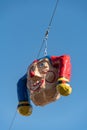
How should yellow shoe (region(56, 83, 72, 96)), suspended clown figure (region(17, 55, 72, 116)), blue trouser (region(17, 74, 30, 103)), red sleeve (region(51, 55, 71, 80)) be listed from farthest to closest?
blue trouser (region(17, 74, 30, 103)) → red sleeve (region(51, 55, 71, 80)) → suspended clown figure (region(17, 55, 72, 116)) → yellow shoe (region(56, 83, 72, 96))

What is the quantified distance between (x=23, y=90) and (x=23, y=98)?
0.17 meters

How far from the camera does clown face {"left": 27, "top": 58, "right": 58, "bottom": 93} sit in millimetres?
8354

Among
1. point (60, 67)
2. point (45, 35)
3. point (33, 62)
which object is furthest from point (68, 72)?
point (45, 35)

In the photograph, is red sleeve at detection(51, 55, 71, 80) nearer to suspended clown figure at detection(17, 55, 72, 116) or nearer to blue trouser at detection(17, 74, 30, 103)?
suspended clown figure at detection(17, 55, 72, 116)

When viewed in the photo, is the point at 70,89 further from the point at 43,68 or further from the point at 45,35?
the point at 45,35

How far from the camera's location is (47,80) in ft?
27.5

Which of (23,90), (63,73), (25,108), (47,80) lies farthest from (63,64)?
(25,108)

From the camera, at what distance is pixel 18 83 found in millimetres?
9195

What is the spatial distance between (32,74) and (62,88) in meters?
0.76

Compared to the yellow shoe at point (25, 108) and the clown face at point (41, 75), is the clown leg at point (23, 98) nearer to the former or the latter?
the yellow shoe at point (25, 108)

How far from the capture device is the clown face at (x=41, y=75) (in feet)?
27.4

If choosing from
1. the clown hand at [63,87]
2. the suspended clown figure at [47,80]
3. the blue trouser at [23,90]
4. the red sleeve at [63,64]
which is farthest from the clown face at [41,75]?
the blue trouser at [23,90]

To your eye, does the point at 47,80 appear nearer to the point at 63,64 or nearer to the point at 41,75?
the point at 41,75

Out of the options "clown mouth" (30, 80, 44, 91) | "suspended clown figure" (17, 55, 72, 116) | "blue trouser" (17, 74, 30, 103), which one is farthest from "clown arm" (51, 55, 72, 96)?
"blue trouser" (17, 74, 30, 103)
